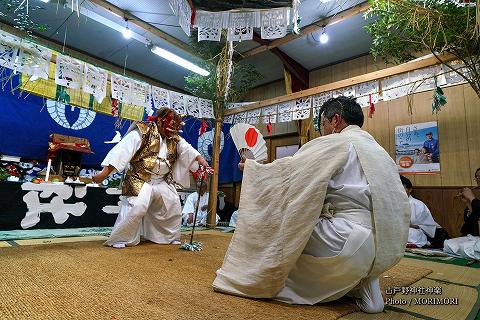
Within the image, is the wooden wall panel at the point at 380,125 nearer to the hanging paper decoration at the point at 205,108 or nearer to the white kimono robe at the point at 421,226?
the white kimono robe at the point at 421,226

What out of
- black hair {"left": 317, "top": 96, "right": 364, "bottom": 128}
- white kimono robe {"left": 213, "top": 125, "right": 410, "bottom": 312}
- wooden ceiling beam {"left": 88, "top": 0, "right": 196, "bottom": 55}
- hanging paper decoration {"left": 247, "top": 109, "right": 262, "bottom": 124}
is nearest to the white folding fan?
black hair {"left": 317, "top": 96, "right": 364, "bottom": 128}

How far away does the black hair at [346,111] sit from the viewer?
179 cm

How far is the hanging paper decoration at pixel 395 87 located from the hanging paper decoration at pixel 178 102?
395 cm

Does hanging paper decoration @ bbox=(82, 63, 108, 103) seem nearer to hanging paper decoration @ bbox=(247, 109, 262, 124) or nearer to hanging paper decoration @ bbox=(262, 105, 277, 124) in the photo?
hanging paper decoration @ bbox=(247, 109, 262, 124)

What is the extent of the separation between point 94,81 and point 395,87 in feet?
16.8

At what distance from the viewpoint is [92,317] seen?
3.86 ft

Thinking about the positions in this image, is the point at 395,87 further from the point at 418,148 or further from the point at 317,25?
the point at 317,25

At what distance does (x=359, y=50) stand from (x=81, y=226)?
703cm

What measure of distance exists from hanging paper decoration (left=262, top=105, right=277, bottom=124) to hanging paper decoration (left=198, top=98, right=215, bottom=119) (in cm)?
122

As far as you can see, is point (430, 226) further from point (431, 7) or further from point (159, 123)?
point (159, 123)

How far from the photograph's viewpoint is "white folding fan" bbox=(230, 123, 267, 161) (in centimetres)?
293

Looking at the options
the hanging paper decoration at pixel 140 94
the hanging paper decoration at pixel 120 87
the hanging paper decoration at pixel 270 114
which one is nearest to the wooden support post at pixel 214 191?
the hanging paper decoration at pixel 270 114

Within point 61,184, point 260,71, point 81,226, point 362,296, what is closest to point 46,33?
point 61,184

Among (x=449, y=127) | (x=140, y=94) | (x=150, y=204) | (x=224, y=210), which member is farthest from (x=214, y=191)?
(x=449, y=127)
